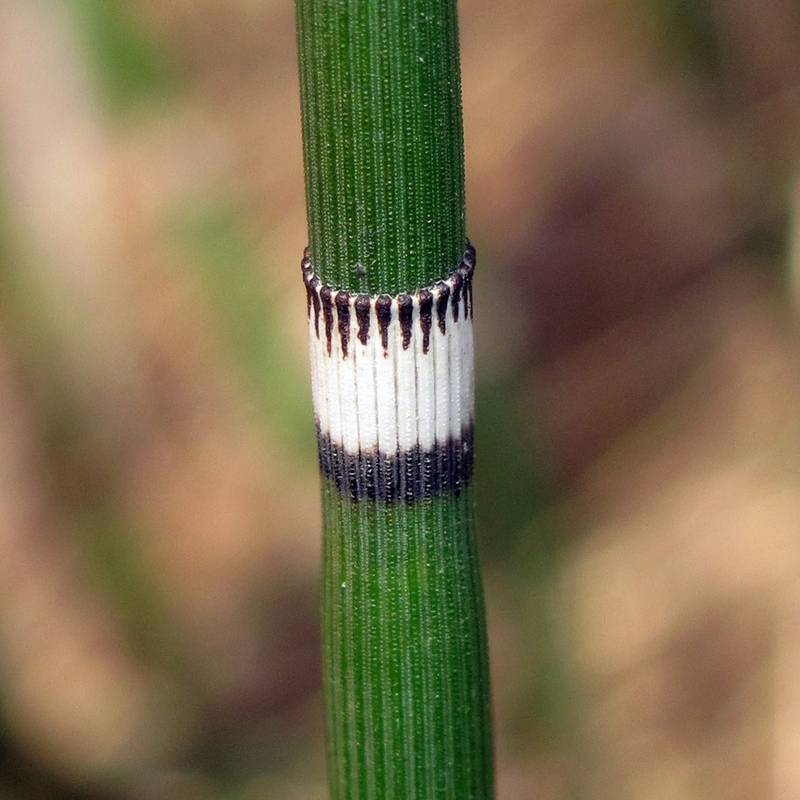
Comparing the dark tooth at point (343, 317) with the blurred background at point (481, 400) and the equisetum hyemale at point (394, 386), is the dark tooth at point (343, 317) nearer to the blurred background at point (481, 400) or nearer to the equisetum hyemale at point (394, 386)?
the equisetum hyemale at point (394, 386)

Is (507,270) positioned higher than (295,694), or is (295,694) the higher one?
(507,270)

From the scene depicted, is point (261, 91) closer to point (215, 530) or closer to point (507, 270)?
point (507, 270)

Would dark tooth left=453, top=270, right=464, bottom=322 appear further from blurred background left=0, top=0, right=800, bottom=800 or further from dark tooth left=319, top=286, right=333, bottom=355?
blurred background left=0, top=0, right=800, bottom=800

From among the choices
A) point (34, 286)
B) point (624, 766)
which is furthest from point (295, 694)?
point (34, 286)

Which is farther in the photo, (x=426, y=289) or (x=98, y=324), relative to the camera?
(x=98, y=324)

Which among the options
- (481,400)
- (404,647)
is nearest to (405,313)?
(404,647)

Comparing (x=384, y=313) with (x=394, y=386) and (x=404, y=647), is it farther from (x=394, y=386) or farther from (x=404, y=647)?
(x=404, y=647)

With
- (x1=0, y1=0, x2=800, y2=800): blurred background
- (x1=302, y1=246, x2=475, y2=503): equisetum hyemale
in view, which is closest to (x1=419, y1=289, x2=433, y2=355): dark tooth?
(x1=302, y1=246, x2=475, y2=503): equisetum hyemale
